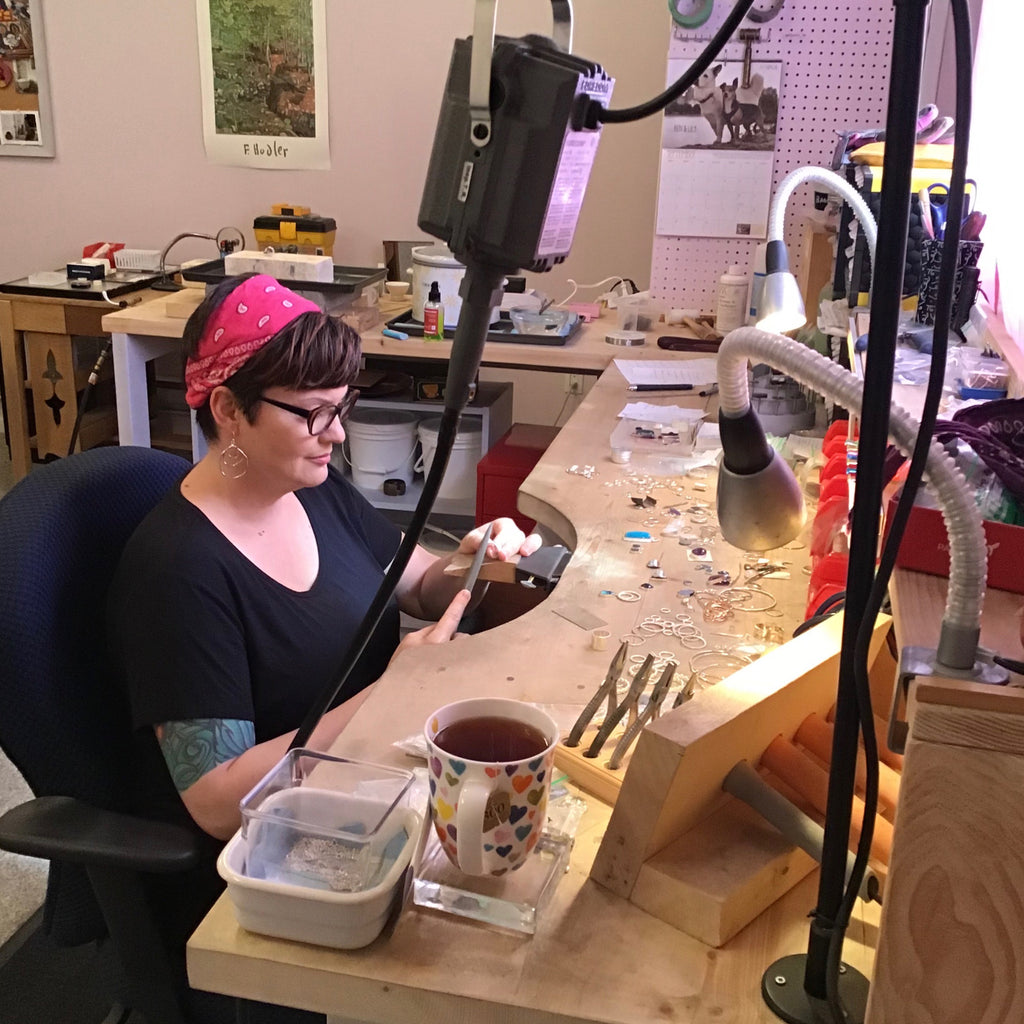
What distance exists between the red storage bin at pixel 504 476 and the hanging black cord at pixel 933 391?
1.84 metres

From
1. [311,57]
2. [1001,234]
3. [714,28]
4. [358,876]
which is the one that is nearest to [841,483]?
[1001,234]

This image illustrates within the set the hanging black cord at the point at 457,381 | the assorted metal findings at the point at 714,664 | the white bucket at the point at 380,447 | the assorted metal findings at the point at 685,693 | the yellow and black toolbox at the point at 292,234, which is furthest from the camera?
the yellow and black toolbox at the point at 292,234

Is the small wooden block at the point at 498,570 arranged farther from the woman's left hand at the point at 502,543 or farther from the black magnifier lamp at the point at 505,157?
the black magnifier lamp at the point at 505,157

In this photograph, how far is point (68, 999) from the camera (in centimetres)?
164

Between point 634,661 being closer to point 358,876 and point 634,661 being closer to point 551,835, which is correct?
point 551,835

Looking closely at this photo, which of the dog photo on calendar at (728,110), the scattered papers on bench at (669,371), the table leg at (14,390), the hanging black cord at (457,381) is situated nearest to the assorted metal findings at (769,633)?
the hanging black cord at (457,381)

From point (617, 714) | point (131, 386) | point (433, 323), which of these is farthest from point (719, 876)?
point (131, 386)

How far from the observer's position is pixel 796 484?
2.60 feet

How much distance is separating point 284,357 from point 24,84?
315 cm

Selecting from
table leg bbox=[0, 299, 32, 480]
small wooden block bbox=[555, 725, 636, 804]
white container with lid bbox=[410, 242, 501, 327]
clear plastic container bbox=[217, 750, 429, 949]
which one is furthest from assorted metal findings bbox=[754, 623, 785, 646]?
table leg bbox=[0, 299, 32, 480]

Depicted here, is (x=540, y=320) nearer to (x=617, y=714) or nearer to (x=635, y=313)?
(x=635, y=313)

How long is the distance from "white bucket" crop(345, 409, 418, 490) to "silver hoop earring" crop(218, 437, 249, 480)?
147 centimetres

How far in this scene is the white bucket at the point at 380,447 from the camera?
2777mm

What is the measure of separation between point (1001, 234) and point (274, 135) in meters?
2.56
